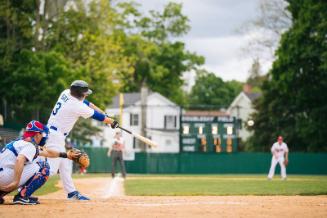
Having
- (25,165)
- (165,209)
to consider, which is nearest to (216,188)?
(165,209)

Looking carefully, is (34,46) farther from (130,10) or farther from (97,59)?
(130,10)

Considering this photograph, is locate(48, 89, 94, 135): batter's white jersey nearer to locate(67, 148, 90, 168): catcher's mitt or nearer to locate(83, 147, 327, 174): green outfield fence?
locate(67, 148, 90, 168): catcher's mitt

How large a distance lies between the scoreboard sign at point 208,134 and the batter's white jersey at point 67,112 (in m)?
25.6

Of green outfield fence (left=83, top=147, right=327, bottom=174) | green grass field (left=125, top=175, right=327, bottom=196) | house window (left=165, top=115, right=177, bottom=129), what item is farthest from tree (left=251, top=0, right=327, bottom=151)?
house window (left=165, top=115, right=177, bottom=129)

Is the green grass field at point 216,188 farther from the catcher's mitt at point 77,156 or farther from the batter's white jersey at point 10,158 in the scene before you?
the batter's white jersey at point 10,158

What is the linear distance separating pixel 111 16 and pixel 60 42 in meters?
3.79

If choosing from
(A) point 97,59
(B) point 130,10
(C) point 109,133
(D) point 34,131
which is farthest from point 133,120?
(D) point 34,131

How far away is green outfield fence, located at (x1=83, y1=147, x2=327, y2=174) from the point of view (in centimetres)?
4269

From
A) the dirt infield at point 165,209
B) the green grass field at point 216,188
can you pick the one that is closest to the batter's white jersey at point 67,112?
the dirt infield at point 165,209

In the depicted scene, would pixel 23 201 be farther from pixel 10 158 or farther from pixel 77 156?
pixel 77 156

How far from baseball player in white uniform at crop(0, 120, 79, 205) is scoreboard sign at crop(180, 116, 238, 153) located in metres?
26.4

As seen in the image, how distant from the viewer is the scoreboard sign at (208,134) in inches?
1473

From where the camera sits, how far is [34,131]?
10938 mm

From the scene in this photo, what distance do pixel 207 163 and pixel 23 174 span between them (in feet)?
105
